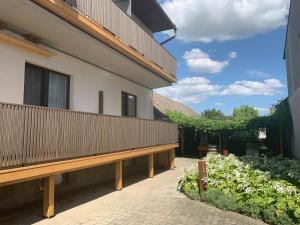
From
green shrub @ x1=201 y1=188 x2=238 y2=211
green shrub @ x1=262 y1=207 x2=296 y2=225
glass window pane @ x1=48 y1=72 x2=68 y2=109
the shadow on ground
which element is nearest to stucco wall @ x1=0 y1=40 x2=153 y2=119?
glass window pane @ x1=48 y1=72 x2=68 y2=109

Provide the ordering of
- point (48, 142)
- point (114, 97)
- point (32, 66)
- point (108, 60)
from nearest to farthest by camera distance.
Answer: point (48, 142) < point (32, 66) < point (108, 60) < point (114, 97)

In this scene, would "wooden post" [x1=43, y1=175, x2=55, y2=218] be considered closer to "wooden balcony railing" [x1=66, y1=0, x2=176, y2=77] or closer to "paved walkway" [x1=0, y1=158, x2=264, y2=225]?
"paved walkway" [x1=0, y1=158, x2=264, y2=225]

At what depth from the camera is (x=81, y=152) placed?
25.7 feet

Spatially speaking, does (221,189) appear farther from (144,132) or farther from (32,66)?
(32,66)

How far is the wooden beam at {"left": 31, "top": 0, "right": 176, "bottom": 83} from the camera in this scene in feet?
23.8

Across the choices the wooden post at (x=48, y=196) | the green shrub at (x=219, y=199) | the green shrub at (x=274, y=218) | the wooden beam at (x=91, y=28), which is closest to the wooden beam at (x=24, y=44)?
the wooden beam at (x=91, y=28)

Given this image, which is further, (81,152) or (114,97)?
(114,97)

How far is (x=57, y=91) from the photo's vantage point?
967 centimetres

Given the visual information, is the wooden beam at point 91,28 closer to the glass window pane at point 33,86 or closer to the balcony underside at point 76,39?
the balcony underside at point 76,39

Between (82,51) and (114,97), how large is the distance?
A: 3.51m

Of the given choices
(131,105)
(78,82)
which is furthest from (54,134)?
(131,105)

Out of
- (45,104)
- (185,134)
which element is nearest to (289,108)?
(185,134)

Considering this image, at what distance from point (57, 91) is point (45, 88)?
26.1 inches

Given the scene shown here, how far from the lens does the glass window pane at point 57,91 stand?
9328mm
